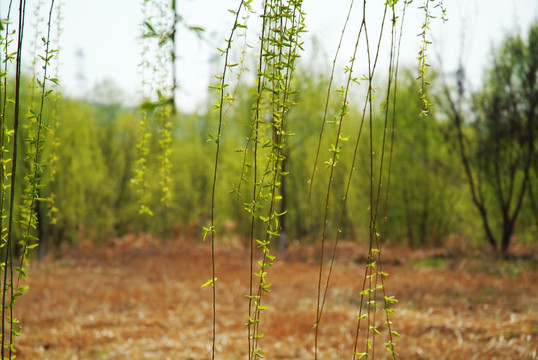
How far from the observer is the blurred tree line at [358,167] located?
859 centimetres

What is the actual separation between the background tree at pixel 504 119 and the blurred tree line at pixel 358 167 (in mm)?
21

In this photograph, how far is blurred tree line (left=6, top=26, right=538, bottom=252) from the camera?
28.2ft

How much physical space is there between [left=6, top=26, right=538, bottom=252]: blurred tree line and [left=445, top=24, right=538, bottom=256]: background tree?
0.02 m

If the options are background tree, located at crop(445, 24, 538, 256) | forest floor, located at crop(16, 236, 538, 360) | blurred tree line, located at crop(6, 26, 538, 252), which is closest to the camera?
forest floor, located at crop(16, 236, 538, 360)

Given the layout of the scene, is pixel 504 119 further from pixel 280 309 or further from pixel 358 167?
pixel 280 309

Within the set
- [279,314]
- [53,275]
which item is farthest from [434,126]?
[53,275]

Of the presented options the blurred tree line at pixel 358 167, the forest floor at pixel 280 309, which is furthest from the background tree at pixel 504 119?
the forest floor at pixel 280 309

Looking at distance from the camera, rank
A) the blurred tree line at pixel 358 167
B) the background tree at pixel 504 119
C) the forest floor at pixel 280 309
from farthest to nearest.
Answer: the blurred tree line at pixel 358 167 → the background tree at pixel 504 119 → the forest floor at pixel 280 309

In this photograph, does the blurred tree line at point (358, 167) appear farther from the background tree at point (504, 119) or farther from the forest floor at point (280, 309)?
the forest floor at point (280, 309)

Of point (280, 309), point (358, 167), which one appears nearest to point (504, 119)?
point (358, 167)

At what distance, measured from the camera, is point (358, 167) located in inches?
496

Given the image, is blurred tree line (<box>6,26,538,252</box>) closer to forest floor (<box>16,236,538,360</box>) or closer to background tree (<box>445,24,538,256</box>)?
background tree (<box>445,24,538,256</box>)

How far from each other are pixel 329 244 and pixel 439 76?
559 cm

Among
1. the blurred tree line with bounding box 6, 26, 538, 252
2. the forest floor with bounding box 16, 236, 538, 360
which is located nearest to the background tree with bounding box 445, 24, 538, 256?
the blurred tree line with bounding box 6, 26, 538, 252
